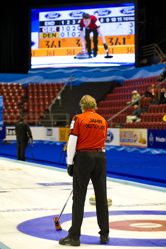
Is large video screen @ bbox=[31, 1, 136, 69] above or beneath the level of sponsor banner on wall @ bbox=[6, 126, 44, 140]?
above

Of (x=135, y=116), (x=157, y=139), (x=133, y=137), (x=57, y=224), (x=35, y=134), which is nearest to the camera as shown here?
(x=57, y=224)

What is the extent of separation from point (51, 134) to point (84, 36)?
8.71 m

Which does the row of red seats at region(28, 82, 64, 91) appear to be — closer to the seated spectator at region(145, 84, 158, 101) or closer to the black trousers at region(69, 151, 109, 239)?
the seated spectator at region(145, 84, 158, 101)

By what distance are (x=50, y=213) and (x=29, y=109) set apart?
965 inches

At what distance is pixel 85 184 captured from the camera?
4.41 metres

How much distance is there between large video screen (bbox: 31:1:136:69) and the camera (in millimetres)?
29406

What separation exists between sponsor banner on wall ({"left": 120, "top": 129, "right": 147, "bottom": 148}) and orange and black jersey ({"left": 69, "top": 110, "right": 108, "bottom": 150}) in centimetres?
1452

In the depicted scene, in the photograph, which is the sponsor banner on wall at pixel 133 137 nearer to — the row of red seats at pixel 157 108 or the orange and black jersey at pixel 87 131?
the row of red seats at pixel 157 108

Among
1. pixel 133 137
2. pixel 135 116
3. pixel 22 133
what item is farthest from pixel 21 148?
pixel 135 116

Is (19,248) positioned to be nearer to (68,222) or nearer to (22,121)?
(68,222)

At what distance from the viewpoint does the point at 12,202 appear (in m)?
6.88

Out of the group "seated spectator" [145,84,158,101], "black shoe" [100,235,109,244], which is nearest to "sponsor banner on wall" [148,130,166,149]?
"seated spectator" [145,84,158,101]

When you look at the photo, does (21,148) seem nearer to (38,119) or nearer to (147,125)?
(147,125)

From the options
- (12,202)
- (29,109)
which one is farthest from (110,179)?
(29,109)
